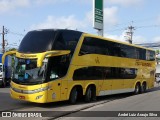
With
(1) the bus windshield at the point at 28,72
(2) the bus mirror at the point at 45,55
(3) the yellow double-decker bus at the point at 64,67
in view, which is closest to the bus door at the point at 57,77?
(3) the yellow double-decker bus at the point at 64,67

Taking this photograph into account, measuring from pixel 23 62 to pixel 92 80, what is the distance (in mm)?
4451

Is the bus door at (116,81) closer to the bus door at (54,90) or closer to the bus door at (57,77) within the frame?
the bus door at (57,77)

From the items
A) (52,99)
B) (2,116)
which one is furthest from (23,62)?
(2,116)

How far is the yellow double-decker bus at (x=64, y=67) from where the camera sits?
15.0 m

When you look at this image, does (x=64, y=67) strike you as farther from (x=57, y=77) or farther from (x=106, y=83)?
(x=106, y=83)

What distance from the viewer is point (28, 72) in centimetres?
1515

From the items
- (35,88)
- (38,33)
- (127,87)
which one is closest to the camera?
(35,88)

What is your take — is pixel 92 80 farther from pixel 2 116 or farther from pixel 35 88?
pixel 2 116

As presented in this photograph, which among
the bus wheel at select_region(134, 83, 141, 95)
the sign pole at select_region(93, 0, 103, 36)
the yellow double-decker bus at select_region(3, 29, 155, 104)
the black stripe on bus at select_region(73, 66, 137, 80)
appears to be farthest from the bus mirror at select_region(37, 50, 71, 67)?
the sign pole at select_region(93, 0, 103, 36)

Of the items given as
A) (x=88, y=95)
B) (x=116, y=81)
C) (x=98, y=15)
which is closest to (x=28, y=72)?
(x=88, y=95)

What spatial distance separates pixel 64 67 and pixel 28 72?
1.75 metres

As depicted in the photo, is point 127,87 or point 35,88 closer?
point 35,88

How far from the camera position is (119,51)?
71.6ft

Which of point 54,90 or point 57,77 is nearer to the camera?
point 54,90
